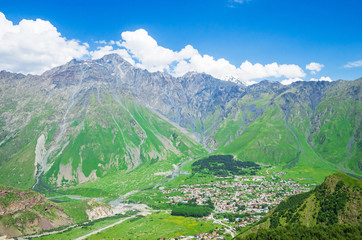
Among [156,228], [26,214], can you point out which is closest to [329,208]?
[156,228]

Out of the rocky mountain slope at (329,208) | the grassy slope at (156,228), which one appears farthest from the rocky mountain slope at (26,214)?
the rocky mountain slope at (329,208)

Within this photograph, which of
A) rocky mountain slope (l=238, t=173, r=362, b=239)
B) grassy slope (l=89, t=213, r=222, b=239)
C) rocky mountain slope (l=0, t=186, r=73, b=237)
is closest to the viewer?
rocky mountain slope (l=238, t=173, r=362, b=239)

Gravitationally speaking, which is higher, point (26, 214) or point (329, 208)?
point (329, 208)

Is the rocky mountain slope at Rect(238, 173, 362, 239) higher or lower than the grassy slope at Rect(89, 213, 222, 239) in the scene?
higher

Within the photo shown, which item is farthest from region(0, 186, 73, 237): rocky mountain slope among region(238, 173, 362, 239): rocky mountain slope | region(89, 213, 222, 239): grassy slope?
region(238, 173, 362, 239): rocky mountain slope

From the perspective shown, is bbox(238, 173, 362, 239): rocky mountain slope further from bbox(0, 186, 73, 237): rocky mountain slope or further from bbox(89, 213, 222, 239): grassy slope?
bbox(0, 186, 73, 237): rocky mountain slope

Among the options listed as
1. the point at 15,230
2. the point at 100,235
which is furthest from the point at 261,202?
the point at 15,230

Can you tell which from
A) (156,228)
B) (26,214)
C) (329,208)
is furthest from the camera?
(26,214)

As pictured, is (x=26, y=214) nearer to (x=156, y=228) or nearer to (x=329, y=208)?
(x=156, y=228)

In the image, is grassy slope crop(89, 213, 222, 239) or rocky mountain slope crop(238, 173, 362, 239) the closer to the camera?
rocky mountain slope crop(238, 173, 362, 239)
